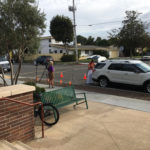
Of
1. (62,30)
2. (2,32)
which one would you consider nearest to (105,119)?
(2,32)

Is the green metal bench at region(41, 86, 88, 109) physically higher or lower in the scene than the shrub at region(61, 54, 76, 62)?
lower

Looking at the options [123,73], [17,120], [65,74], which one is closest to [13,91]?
[17,120]

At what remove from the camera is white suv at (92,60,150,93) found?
28.9 feet

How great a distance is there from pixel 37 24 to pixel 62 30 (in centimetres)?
3028

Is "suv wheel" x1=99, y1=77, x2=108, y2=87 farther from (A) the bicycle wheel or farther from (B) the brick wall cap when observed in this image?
(B) the brick wall cap

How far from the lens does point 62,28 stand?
117ft

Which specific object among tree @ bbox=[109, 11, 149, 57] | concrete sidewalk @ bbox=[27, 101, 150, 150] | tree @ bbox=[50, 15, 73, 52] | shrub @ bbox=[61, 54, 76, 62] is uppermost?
tree @ bbox=[50, 15, 73, 52]

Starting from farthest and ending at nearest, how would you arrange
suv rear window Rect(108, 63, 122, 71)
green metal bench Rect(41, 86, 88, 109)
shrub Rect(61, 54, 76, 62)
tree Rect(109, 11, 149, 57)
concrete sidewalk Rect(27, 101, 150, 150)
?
shrub Rect(61, 54, 76, 62), tree Rect(109, 11, 149, 57), suv rear window Rect(108, 63, 122, 71), green metal bench Rect(41, 86, 88, 109), concrete sidewalk Rect(27, 101, 150, 150)

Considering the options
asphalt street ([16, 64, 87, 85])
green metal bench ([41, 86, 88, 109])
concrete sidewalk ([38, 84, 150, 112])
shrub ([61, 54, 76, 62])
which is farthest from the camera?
shrub ([61, 54, 76, 62])

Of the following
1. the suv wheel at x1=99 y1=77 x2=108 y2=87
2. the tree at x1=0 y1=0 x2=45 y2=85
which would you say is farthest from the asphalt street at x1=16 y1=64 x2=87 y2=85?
the tree at x1=0 y1=0 x2=45 y2=85

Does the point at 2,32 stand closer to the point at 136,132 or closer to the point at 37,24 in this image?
the point at 37,24

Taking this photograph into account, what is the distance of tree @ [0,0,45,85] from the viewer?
5.86 metres

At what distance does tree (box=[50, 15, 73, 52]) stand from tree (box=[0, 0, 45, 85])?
30.0 m

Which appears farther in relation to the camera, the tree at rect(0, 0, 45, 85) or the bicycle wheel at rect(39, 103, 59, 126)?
the tree at rect(0, 0, 45, 85)
